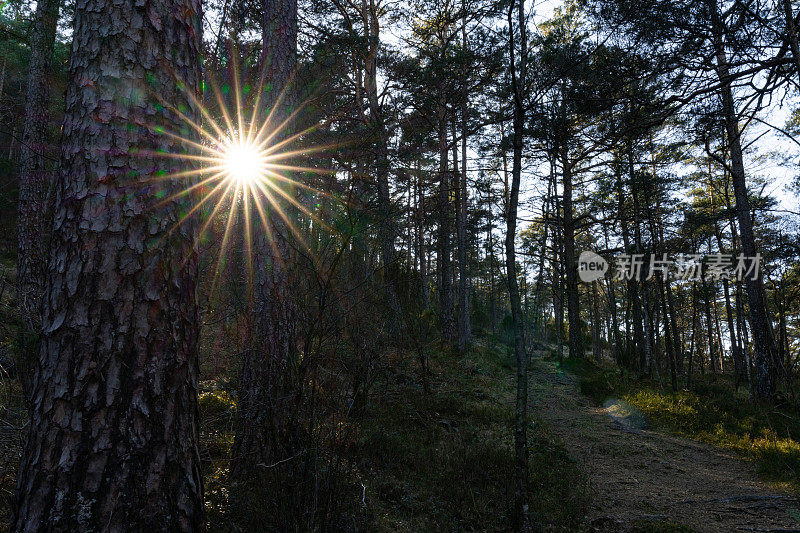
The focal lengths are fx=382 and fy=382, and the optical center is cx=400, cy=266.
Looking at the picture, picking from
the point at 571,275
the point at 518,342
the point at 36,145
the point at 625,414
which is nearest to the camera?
the point at 518,342

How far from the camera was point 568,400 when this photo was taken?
9594 mm

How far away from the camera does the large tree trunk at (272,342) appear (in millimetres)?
3037

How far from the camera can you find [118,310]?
1431 mm

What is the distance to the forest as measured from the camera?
4.72 feet

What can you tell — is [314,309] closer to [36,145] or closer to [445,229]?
[36,145]

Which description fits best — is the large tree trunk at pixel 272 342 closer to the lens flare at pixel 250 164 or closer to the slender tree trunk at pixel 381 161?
the lens flare at pixel 250 164

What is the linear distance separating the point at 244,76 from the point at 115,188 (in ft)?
26.7

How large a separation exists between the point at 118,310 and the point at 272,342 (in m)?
2.46

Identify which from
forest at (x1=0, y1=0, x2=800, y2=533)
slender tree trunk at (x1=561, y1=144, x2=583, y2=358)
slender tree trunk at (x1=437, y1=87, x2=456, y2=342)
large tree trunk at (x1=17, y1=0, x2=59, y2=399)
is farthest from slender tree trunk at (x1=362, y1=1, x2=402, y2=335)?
slender tree trunk at (x1=561, y1=144, x2=583, y2=358)

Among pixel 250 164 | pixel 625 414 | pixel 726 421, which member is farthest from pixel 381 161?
pixel 726 421

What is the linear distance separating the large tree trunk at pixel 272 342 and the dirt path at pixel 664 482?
3267mm

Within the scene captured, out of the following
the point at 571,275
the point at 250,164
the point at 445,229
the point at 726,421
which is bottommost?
the point at 726,421

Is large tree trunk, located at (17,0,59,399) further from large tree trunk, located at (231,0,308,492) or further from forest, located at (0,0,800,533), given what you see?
large tree trunk, located at (231,0,308,492)

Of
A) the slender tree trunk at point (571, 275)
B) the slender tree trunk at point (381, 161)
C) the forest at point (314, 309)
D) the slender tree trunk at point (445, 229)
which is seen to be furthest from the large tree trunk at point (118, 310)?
the slender tree trunk at point (571, 275)
